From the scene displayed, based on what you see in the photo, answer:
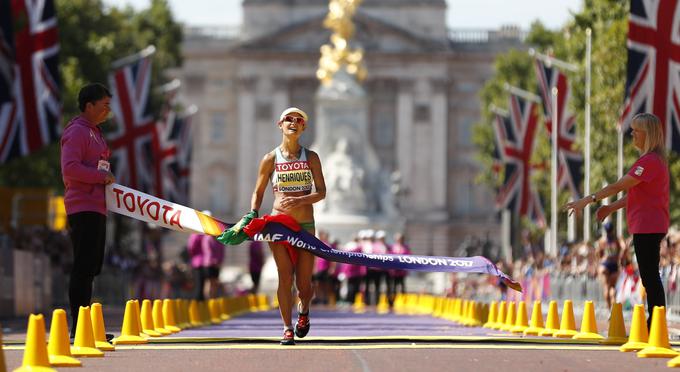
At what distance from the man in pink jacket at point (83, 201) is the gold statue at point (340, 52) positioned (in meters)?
59.0

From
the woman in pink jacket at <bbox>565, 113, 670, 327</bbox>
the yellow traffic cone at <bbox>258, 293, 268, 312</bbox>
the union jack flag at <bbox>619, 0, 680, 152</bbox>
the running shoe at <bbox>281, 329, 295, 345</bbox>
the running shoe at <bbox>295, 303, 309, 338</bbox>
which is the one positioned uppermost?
the union jack flag at <bbox>619, 0, 680, 152</bbox>

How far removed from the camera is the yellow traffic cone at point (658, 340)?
643 inches

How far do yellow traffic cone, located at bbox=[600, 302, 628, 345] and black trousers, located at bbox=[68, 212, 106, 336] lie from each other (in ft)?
14.8

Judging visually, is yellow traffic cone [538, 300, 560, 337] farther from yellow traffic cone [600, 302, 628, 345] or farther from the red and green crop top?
the red and green crop top

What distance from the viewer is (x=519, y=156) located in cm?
6266

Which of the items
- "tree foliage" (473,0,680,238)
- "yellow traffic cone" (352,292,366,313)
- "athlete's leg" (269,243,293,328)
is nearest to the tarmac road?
"athlete's leg" (269,243,293,328)

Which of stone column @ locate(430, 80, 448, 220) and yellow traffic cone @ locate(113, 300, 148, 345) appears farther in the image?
stone column @ locate(430, 80, 448, 220)

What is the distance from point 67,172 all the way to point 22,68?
2306 cm

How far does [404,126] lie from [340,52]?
62.3m

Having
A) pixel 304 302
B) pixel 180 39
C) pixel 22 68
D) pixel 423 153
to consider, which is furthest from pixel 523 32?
pixel 304 302

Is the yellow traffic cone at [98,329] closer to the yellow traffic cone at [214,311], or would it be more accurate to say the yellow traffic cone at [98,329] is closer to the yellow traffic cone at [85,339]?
the yellow traffic cone at [85,339]

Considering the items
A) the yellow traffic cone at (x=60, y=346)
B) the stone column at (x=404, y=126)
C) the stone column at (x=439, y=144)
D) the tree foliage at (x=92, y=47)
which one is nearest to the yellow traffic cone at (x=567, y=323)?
the yellow traffic cone at (x=60, y=346)

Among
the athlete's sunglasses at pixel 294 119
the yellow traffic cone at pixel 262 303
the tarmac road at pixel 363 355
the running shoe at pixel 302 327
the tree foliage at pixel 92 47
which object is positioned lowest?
the tarmac road at pixel 363 355

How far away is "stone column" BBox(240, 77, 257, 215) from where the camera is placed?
141 m
